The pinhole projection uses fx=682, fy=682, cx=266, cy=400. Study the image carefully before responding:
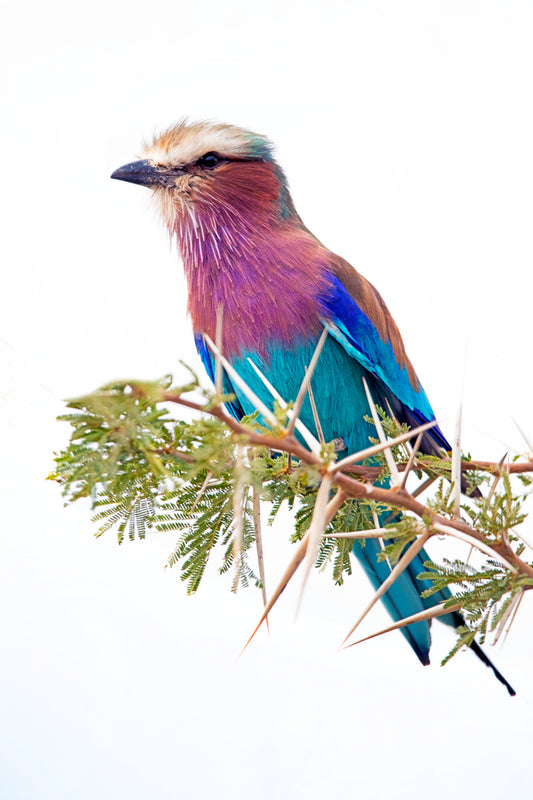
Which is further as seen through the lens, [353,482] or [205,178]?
[205,178]

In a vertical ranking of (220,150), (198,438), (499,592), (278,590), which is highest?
(220,150)

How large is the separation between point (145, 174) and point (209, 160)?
0.36 feet

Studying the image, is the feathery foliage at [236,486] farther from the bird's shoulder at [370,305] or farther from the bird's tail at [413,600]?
the bird's shoulder at [370,305]

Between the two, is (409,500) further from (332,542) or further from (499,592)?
(332,542)

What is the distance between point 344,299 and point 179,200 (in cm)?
33

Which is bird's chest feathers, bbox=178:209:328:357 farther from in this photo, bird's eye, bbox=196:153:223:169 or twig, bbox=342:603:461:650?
twig, bbox=342:603:461:650

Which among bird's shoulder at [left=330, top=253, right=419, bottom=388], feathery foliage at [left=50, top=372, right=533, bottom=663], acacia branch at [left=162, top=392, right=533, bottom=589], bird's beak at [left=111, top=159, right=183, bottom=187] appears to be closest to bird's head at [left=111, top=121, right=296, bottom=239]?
bird's beak at [left=111, top=159, right=183, bottom=187]

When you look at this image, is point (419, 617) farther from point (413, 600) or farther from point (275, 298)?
point (275, 298)

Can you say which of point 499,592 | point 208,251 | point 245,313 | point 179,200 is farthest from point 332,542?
point 179,200

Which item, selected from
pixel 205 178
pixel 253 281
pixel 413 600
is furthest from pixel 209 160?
pixel 413 600

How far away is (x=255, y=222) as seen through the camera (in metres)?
1.12

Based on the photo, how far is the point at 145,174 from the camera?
3.75 feet

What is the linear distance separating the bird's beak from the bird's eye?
1.5 inches

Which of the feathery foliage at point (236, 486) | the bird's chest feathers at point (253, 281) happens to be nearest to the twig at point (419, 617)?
the feathery foliage at point (236, 486)
